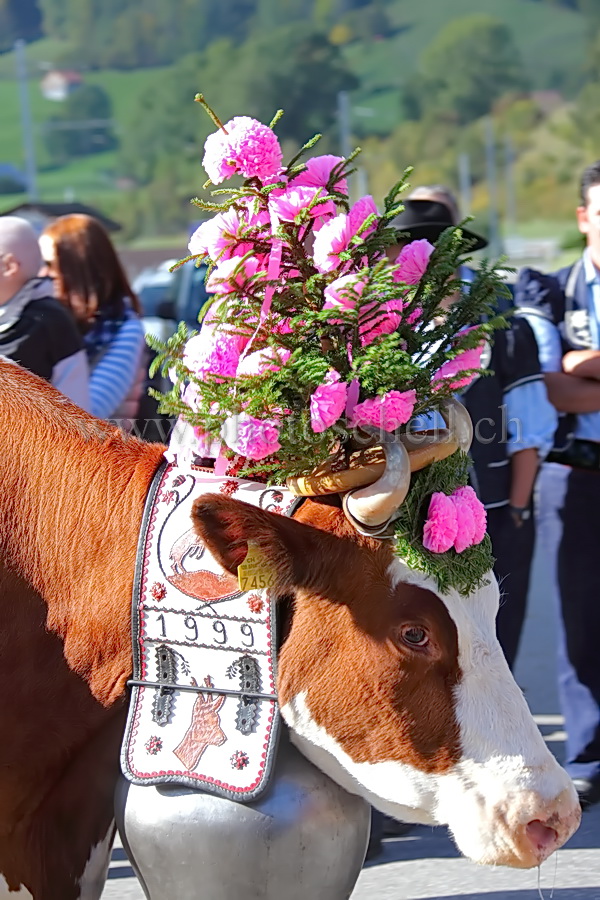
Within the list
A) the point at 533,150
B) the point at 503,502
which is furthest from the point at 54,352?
the point at 533,150

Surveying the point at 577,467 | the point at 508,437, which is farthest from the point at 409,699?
the point at 577,467

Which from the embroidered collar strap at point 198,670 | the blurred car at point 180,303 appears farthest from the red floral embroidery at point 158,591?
the blurred car at point 180,303

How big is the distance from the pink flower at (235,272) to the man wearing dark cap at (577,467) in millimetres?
2299

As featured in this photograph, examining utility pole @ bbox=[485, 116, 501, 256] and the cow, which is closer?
the cow

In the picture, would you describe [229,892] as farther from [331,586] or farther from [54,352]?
[54,352]

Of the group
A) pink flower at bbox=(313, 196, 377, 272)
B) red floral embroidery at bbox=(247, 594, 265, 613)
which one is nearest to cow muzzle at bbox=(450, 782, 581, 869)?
red floral embroidery at bbox=(247, 594, 265, 613)

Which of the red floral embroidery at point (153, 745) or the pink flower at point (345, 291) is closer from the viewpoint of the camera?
the pink flower at point (345, 291)

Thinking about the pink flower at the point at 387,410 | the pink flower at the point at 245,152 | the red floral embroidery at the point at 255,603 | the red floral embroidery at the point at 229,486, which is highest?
the pink flower at the point at 245,152

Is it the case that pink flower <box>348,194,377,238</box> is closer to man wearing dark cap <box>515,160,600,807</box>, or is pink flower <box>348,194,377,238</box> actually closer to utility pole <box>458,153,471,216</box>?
man wearing dark cap <box>515,160,600,807</box>

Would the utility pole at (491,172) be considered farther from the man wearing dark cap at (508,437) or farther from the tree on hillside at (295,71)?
the man wearing dark cap at (508,437)

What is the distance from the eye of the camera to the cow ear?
2205 millimetres

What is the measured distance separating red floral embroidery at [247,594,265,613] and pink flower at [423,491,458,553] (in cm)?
33

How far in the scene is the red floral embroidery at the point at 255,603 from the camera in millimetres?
2330

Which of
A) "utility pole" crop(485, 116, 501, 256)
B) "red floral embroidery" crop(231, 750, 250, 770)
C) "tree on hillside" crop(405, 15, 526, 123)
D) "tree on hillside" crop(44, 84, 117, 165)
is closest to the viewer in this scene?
"red floral embroidery" crop(231, 750, 250, 770)
